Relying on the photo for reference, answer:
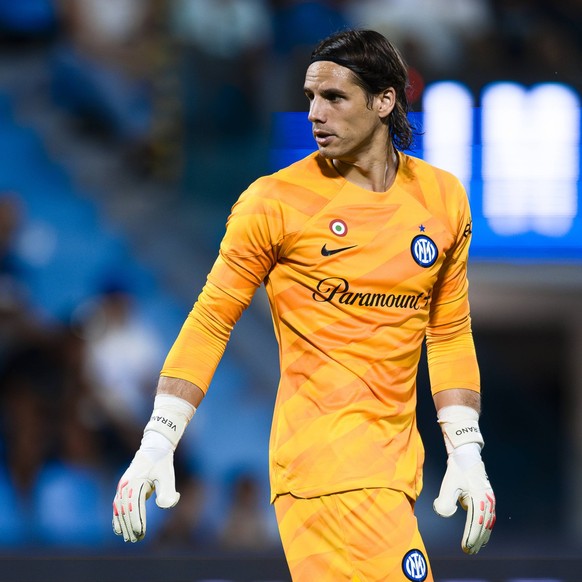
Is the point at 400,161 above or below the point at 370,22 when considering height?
below

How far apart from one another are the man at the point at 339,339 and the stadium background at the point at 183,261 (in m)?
3.59

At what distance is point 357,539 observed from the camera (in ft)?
8.84

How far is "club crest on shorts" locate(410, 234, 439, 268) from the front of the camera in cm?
284

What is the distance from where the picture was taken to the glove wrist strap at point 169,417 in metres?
2.76

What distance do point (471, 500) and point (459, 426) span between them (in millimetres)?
181

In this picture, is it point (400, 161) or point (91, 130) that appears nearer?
point (400, 161)

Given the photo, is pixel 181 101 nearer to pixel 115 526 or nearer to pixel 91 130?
pixel 91 130

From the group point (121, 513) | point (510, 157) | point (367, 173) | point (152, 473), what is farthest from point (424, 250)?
point (510, 157)

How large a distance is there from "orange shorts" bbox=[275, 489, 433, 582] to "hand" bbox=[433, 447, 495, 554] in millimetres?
149

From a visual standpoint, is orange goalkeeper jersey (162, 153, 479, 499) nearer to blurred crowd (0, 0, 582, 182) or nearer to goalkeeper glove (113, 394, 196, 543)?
goalkeeper glove (113, 394, 196, 543)

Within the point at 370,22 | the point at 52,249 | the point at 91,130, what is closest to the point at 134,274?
the point at 52,249

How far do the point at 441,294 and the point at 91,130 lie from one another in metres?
5.42

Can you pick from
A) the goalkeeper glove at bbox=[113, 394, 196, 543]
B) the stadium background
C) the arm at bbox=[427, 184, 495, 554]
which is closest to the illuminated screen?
the stadium background

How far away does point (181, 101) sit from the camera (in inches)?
300
